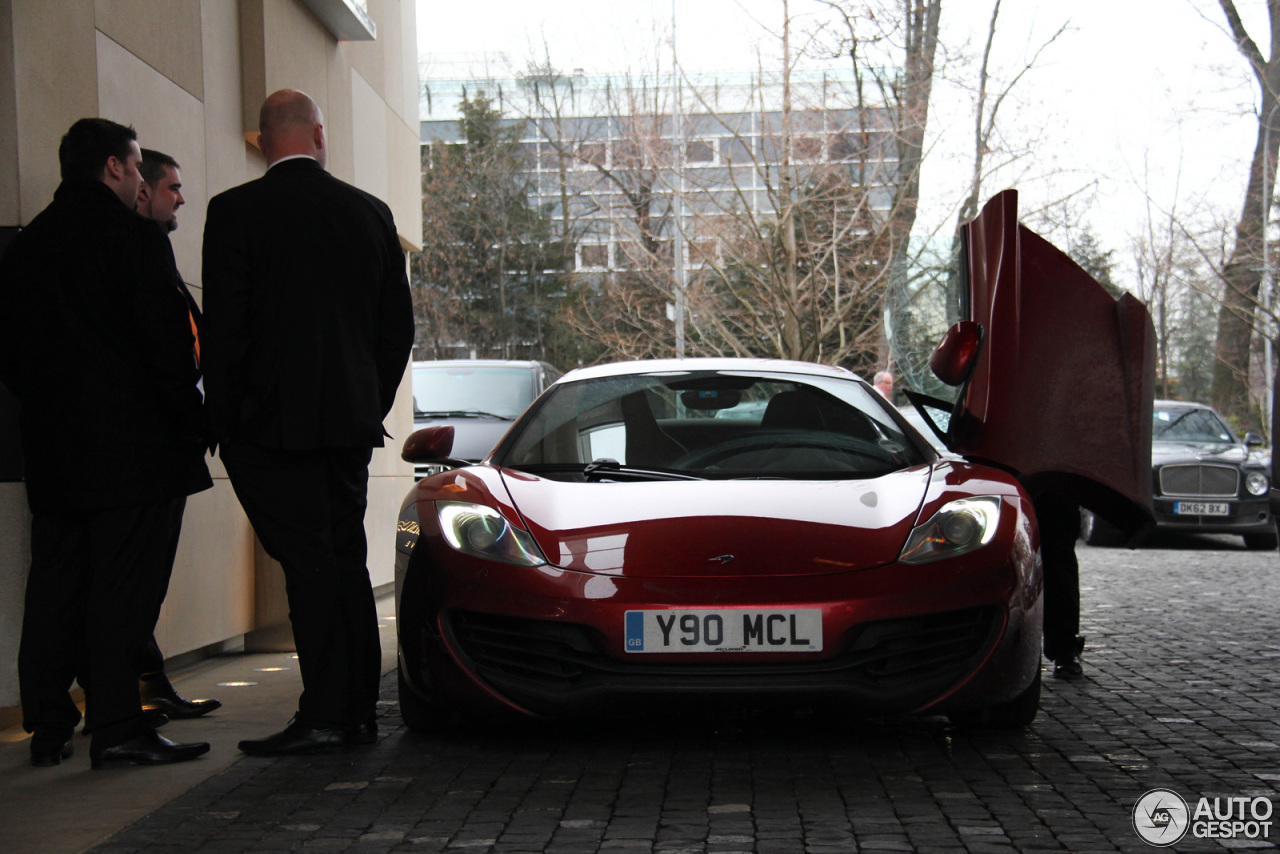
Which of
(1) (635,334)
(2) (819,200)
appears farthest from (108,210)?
(1) (635,334)

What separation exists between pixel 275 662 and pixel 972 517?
3.73 meters

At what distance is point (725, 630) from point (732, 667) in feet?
0.36

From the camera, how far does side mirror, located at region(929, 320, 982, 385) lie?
496 cm

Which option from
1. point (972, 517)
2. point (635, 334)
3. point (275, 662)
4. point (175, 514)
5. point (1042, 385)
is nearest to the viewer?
point (972, 517)

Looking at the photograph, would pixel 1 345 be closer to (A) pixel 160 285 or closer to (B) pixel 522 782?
(A) pixel 160 285

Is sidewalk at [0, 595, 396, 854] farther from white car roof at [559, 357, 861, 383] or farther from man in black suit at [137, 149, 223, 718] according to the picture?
white car roof at [559, 357, 861, 383]

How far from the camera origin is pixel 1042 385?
5.00 m

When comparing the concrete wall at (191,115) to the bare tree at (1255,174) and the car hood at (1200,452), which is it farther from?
the bare tree at (1255,174)

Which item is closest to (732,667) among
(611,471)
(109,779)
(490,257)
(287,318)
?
(611,471)

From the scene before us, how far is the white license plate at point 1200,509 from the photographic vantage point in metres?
14.3

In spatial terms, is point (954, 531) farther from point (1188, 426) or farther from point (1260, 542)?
point (1188, 426)

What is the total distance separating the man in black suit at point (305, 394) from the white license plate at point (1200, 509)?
471 inches

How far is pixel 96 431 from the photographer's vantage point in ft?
13.2

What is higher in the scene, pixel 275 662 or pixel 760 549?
pixel 760 549
